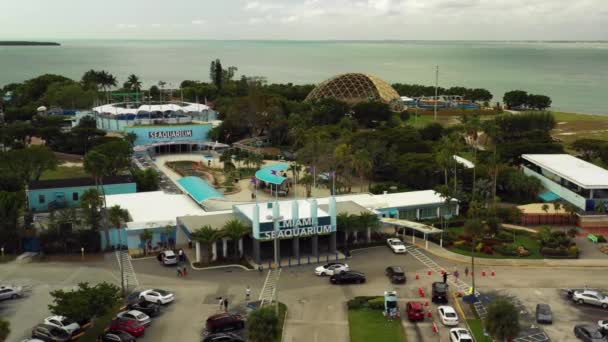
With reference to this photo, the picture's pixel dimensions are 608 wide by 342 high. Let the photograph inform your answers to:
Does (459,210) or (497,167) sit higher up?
(497,167)

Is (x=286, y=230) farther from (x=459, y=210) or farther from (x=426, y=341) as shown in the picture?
(x=459, y=210)

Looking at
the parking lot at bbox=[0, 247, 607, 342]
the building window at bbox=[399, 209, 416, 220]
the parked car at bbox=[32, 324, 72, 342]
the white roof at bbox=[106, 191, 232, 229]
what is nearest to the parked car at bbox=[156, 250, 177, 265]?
the parking lot at bbox=[0, 247, 607, 342]

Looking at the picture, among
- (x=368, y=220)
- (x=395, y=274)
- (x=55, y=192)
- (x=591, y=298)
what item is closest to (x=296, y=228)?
(x=368, y=220)

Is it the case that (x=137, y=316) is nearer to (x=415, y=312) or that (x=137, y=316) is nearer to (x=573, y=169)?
(x=415, y=312)

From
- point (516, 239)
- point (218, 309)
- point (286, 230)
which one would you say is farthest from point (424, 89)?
point (218, 309)

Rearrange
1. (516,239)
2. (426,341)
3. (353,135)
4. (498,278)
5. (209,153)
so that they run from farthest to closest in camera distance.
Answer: (209,153)
(353,135)
(516,239)
(498,278)
(426,341)

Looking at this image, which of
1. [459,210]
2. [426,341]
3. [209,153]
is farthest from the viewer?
[209,153]

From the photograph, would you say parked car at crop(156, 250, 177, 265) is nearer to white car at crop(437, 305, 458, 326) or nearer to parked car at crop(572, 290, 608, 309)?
white car at crop(437, 305, 458, 326)
